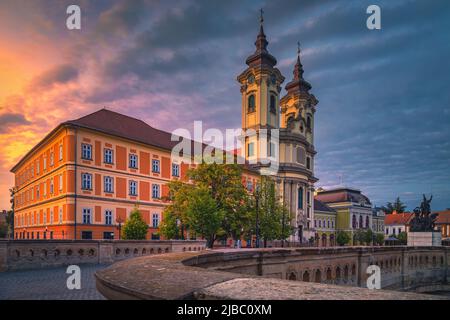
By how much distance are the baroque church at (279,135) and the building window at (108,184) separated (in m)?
29.6

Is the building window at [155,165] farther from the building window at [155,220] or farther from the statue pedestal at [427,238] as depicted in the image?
the statue pedestal at [427,238]

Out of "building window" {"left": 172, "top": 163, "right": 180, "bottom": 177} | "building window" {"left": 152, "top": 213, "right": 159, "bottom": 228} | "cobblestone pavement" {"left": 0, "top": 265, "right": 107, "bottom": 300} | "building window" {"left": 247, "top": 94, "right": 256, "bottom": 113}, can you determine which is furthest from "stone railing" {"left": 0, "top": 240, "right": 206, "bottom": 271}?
"building window" {"left": 247, "top": 94, "right": 256, "bottom": 113}

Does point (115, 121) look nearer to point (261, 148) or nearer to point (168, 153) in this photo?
point (168, 153)

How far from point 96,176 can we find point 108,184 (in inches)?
66.3

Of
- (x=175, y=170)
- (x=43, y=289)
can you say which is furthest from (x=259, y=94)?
(x=43, y=289)

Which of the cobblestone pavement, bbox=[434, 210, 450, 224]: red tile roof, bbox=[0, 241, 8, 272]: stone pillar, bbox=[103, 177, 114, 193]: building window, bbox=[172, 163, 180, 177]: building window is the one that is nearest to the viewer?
the cobblestone pavement

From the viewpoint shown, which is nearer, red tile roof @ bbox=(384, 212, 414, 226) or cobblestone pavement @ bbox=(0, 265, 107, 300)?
cobblestone pavement @ bbox=(0, 265, 107, 300)

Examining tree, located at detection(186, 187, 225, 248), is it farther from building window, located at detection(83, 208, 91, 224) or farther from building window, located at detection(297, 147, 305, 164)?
building window, located at detection(297, 147, 305, 164)

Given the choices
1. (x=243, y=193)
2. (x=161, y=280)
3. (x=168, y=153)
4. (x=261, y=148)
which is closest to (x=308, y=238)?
(x=261, y=148)

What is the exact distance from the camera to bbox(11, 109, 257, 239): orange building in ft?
108

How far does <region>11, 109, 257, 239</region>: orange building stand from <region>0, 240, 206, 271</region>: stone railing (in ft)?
51.7

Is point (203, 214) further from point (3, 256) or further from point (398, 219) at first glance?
point (398, 219)

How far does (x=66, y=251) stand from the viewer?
55.2 feet
